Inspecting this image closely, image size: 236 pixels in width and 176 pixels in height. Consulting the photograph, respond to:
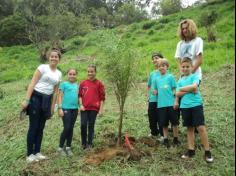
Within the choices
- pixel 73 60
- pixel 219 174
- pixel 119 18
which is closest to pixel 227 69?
pixel 219 174

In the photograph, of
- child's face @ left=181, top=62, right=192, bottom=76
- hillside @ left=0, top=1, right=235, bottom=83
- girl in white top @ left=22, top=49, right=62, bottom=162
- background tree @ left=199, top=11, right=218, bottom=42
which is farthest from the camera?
background tree @ left=199, top=11, right=218, bottom=42

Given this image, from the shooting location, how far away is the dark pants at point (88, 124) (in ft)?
20.7

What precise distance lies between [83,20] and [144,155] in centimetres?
2464

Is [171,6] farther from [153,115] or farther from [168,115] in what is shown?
[168,115]

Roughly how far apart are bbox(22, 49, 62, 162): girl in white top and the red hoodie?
0.42 meters

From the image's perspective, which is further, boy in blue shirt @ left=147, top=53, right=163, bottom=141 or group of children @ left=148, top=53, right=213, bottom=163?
boy in blue shirt @ left=147, top=53, right=163, bottom=141

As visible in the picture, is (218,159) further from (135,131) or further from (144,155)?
(135,131)

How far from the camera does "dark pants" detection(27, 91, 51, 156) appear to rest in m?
5.99

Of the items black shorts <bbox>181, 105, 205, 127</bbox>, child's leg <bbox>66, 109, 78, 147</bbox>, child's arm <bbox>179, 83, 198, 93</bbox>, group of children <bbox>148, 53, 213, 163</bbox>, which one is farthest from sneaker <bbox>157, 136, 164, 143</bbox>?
child's leg <bbox>66, 109, 78, 147</bbox>

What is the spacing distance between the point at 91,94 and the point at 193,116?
1.69m

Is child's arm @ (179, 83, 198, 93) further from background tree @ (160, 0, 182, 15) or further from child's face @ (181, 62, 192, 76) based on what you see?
background tree @ (160, 0, 182, 15)

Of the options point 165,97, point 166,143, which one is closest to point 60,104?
point 165,97

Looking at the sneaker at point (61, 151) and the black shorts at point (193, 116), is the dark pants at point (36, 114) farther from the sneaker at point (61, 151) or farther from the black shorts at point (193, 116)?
the black shorts at point (193, 116)

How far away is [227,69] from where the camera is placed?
39.6 feet
